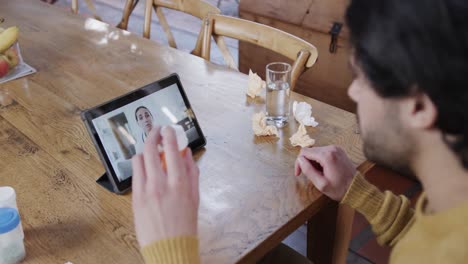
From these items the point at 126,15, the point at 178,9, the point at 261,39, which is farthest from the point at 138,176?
the point at 126,15

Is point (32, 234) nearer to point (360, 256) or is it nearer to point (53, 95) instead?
point (53, 95)

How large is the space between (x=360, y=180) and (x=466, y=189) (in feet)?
1.08

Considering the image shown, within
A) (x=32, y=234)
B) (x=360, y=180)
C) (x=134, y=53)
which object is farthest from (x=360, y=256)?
(x=32, y=234)

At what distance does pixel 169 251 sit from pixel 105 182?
0.37 metres

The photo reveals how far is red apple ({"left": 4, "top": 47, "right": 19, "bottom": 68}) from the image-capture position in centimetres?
166

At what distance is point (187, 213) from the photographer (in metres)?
0.83

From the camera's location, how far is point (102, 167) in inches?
46.4

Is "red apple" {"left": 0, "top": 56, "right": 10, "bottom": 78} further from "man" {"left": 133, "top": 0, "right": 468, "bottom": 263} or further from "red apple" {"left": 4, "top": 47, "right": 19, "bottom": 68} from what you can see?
"man" {"left": 133, "top": 0, "right": 468, "bottom": 263}

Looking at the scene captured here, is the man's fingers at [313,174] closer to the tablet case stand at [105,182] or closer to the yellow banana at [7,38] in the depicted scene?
the tablet case stand at [105,182]

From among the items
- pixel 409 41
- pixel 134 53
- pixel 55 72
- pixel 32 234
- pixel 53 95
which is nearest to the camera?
pixel 409 41

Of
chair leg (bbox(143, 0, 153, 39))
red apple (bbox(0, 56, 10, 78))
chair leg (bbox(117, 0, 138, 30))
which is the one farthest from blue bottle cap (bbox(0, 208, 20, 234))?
chair leg (bbox(117, 0, 138, 30))

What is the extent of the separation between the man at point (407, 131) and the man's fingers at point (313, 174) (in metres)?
0.18

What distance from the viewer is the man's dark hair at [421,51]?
2.13 ft

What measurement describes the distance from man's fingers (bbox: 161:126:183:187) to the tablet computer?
0.27 metres
